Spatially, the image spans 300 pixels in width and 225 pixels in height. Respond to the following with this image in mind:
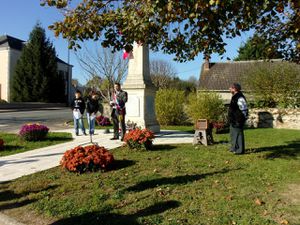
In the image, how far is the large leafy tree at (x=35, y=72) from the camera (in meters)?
41.5

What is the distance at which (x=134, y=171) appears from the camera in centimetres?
674

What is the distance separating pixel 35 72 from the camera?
41.4 metres

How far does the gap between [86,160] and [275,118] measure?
13.3 metres

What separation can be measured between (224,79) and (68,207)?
32.2 m

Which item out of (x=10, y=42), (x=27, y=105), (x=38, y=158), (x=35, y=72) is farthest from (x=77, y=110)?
(x=10, y=42)

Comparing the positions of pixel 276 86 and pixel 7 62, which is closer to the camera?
pixel 276 86

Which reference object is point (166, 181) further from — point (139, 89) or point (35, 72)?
point (35, 72)

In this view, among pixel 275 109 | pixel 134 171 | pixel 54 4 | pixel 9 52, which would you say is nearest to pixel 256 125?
pixel 275 109

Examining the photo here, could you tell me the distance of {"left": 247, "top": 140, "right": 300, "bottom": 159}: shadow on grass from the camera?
27.3 feet

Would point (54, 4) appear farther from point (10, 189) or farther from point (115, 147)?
point (115, 147)

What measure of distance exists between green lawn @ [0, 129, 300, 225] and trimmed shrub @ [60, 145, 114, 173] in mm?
184

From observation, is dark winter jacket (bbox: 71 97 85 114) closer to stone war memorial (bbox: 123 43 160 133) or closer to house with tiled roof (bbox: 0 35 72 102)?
stone war memorial (bbox: 123 43 160 133)

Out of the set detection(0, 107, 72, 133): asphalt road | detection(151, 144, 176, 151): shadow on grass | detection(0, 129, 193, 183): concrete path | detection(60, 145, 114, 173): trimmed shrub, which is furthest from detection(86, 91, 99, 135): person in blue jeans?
detection(60, 145, 114, 173): trimmed shrub

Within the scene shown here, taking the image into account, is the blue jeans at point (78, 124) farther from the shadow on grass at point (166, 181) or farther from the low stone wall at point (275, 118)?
the low stone wall at point (275, 118)
